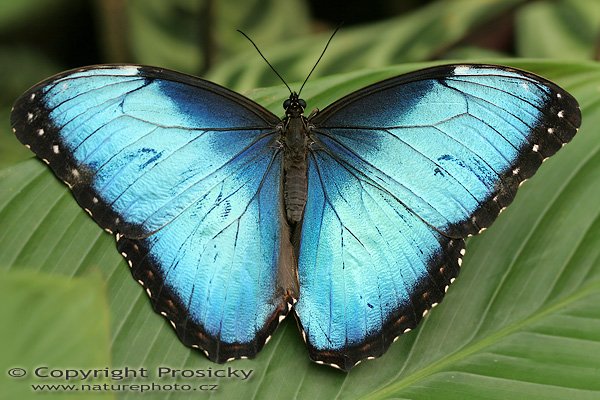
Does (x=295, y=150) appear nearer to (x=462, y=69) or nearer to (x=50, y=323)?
(x=462, y=69)

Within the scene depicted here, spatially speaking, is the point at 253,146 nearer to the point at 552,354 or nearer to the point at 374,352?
the point at 374,352

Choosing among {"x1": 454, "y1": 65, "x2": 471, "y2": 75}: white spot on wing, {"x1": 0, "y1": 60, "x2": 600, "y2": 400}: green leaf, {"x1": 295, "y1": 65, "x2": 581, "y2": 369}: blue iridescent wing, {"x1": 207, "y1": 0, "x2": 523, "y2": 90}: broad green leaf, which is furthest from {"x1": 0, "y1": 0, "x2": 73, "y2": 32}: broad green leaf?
{"x1": 454, "y1": 65, "x2": 471, "y2": 75}: white spot on wing

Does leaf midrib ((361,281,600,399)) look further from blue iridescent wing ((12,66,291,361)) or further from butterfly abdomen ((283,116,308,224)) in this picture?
butterfly abdomen ((283,116,308,224))

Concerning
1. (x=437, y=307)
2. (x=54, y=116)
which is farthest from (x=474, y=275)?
(x=54, y=116)

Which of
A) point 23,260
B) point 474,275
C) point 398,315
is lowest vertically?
point 23,260

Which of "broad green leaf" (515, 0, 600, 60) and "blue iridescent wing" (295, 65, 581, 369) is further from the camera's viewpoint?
"broad green leaf" (515, 0, 600, 60)

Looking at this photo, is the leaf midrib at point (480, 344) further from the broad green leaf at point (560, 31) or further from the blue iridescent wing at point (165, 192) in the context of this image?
the broad green leaf at point (560, 31)
